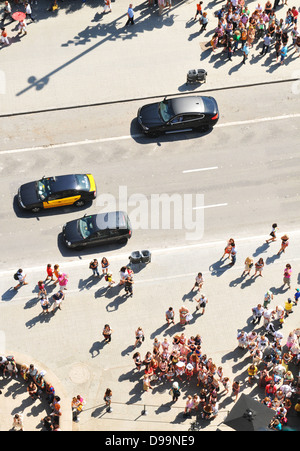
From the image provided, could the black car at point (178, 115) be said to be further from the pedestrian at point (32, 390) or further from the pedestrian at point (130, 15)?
the pedestrian at point (32, 390)

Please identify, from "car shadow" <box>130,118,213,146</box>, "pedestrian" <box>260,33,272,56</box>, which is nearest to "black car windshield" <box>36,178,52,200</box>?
"car shadow" <box>130,118,213,146</box>

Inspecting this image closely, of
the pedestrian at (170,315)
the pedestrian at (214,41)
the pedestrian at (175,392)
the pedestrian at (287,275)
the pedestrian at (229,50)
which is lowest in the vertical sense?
the pedestrian at (175,392)

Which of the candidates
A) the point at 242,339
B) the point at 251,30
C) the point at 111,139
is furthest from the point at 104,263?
the point at 251,30

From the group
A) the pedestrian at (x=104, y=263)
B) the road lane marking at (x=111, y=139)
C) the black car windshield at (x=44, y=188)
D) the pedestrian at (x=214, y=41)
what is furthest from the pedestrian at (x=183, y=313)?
the pedestrian at (x=214, y=41)

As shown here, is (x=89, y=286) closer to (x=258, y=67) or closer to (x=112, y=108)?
(x=112, y=108)

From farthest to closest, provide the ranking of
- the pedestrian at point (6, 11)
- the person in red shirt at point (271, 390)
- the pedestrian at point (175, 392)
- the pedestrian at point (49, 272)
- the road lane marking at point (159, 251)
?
1. the pedestrian at point (6, 11)
2. the road lane marking at point (159, 251)
3. the pedestrian at point (49, 272)
4. the person in red shirt at point (271, 390)
5. the pedestrian at point (175, 392)

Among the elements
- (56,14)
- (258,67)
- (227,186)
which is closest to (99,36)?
(56,14)
